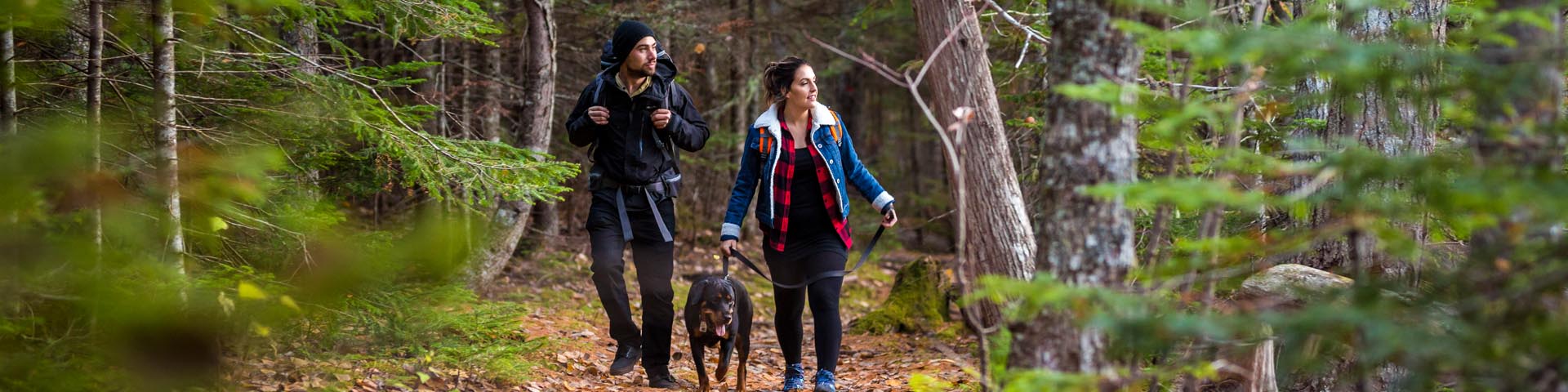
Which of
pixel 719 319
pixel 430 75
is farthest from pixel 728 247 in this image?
pixel 430 75

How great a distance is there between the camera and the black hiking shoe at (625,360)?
617 cm

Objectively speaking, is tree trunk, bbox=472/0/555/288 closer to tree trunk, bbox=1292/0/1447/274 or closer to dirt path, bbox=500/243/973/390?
dirt path, bbox=500/243/973/390

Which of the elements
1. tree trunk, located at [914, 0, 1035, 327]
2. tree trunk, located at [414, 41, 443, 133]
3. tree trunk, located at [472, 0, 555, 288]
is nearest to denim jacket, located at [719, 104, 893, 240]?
tree trunk, located at [914, 0, 1035, 327]

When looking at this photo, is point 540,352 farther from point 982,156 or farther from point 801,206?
point 982,156

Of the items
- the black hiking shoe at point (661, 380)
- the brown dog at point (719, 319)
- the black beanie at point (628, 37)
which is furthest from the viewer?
the black hiking shoe at point (661, 380)

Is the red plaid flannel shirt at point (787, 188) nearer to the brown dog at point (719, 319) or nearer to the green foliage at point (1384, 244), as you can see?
the brown dog at point (719, 319)

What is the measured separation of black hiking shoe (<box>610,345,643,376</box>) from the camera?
20.2 ft

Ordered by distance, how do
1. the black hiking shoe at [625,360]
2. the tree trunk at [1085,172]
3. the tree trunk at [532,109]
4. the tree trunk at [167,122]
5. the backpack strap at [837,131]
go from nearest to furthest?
the tree trunk at [1085,172] → the tree trunk at [167,122] → the backpack strap at [837,131] → the black hiking shoe at [625,360] → the tree trunk at [532,109]

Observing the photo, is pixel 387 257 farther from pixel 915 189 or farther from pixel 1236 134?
pixel 915 189

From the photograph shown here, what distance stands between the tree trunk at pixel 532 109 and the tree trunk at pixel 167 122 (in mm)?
4747

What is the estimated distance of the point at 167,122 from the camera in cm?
424

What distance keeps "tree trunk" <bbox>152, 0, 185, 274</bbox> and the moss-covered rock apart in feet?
21.4

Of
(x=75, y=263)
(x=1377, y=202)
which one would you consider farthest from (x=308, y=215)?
(x=1377, y=202)

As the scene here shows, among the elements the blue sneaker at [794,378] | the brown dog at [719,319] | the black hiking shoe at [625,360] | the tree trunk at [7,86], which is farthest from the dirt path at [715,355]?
the tree trunk at [7,86]
